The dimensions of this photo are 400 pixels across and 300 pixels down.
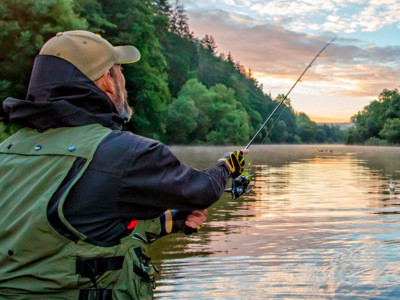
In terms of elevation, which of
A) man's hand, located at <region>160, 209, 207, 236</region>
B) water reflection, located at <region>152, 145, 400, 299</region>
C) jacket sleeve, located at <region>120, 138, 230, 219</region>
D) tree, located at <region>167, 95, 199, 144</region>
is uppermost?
tree, located at <region>167, 95, 199, 144</region>

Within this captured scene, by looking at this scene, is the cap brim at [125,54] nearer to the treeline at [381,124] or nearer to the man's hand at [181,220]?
the man's hand at [181,220]

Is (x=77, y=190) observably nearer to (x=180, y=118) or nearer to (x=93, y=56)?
(x=93, y=56)

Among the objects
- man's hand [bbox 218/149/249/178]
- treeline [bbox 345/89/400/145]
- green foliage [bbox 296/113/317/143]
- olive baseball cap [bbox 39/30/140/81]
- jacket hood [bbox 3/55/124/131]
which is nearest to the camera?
jacket hood [bbox 3/55/124/131]

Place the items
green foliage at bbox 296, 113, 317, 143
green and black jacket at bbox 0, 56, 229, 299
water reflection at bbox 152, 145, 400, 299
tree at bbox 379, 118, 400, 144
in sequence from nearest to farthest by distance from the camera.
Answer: green and black jacket at bbox 0, 56, 229, 299 → water reflection at bbox 152, 145, 400, 299 → tree at bbox 379, 118, 400, 144 → green foliage at bbox 296, 113, 317, 143

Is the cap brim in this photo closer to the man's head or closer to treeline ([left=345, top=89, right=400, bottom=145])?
the man's head

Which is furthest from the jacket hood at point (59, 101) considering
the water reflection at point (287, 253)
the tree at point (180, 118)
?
the tree at point (180, 118)

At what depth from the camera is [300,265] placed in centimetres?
567

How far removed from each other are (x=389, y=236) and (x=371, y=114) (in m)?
107

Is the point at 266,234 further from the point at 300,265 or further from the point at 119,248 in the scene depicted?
the point at 119,248

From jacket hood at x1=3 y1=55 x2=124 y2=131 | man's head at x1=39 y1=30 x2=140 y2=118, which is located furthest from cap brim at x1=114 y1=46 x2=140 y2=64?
jacket hood at x1=3 y1=55 x2=124 y2=131

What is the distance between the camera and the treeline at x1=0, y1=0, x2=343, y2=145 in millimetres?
20719

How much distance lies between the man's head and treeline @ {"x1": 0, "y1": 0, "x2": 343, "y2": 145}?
4.39 metres

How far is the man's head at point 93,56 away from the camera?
2.16 meters

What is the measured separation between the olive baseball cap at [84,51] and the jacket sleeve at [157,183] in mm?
428
